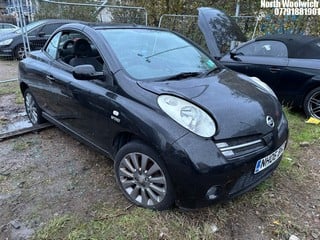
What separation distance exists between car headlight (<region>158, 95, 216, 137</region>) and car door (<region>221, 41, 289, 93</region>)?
3.16 meters

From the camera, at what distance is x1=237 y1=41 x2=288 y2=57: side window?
5.30m

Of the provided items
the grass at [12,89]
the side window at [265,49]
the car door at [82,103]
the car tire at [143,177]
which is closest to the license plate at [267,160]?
the car tire at [143,177]

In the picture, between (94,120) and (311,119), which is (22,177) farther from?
(311,119)

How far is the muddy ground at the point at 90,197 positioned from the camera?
2627mm

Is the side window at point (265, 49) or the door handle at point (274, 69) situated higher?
the side window at point (265, 49)

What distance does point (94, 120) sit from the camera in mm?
3152

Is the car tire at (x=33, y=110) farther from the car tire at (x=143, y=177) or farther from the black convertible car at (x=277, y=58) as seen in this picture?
the black convertible car at (x=277, y=58)

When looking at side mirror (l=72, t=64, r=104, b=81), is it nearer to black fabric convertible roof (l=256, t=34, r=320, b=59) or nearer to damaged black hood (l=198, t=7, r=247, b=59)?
damaged black hood (l=198, t=7, r=247, b=59)

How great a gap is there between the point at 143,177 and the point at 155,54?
1361mm

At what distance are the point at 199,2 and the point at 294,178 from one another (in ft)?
27.1

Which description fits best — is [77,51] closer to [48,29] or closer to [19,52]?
[48,29]

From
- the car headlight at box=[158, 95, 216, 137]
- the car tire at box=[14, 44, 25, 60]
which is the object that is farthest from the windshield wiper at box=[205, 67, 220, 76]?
the car tire at box=[14, 44, 25, 60]

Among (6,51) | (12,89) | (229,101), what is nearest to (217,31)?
(229,101)

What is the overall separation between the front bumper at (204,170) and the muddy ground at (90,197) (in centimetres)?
35
